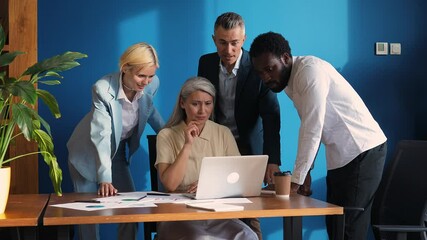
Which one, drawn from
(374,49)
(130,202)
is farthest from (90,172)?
(374,49)

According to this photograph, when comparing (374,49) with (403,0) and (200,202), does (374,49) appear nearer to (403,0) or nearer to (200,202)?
(403,0)

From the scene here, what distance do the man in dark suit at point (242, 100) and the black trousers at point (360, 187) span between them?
493mm

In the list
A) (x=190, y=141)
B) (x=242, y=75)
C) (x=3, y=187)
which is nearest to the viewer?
(x=3, y=187)

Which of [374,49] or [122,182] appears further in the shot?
[374,49]

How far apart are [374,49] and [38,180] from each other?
7.67ft

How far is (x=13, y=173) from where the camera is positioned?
3.46 meters

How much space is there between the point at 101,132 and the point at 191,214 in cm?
82

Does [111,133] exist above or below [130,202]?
above

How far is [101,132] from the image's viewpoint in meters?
2.78

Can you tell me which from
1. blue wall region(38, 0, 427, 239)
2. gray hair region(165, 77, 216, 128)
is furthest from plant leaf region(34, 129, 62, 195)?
blue wall region(38, 0, 427, 239)

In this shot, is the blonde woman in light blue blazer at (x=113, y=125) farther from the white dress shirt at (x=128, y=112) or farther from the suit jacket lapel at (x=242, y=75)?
the suit jacket lapel at (x=242, y=75)

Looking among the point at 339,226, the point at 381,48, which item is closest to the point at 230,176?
the point at 339,226

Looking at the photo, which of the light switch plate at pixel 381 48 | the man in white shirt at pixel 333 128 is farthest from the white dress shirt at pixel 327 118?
the light switch plate at pixel 381 48

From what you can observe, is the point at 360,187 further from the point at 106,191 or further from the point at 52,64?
the point at 52,64
